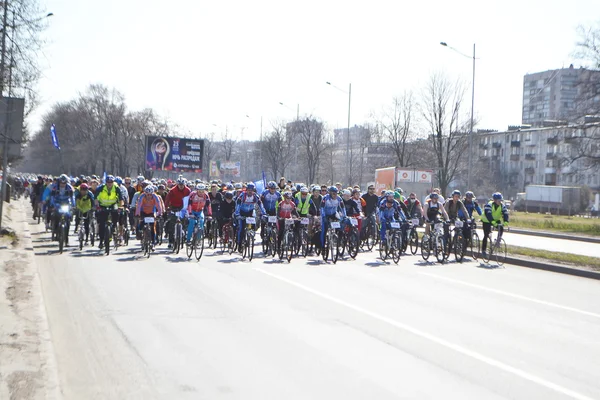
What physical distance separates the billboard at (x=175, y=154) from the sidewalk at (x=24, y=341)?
Result: 36.2m

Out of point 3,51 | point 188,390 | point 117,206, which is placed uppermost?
point 3,51

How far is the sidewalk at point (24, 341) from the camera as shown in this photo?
19.4 ft

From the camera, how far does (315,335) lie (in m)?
8.77

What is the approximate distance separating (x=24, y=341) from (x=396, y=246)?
12.6 metres

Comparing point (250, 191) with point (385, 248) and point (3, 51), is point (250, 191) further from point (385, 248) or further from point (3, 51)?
point (3, 51)

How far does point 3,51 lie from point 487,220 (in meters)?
13.0

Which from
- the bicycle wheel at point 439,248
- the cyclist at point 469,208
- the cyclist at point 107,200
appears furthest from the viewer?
the cyclist at point 469,208

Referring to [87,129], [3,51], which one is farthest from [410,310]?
[87,129]

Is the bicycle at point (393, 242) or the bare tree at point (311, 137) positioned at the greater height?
the bare tree at point (311, 137)

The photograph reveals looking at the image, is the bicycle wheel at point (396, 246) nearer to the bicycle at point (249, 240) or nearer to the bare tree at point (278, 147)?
the bicycle at point (249, 240)

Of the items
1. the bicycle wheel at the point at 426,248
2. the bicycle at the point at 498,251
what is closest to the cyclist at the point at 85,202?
the bicycle wheel at the point at 426,248

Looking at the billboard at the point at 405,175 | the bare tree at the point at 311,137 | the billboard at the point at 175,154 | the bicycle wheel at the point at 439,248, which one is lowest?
the bicycle wheel at the point at 439,248

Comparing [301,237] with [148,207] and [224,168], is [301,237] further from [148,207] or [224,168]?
[224,168]

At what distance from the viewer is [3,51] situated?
1773cm
